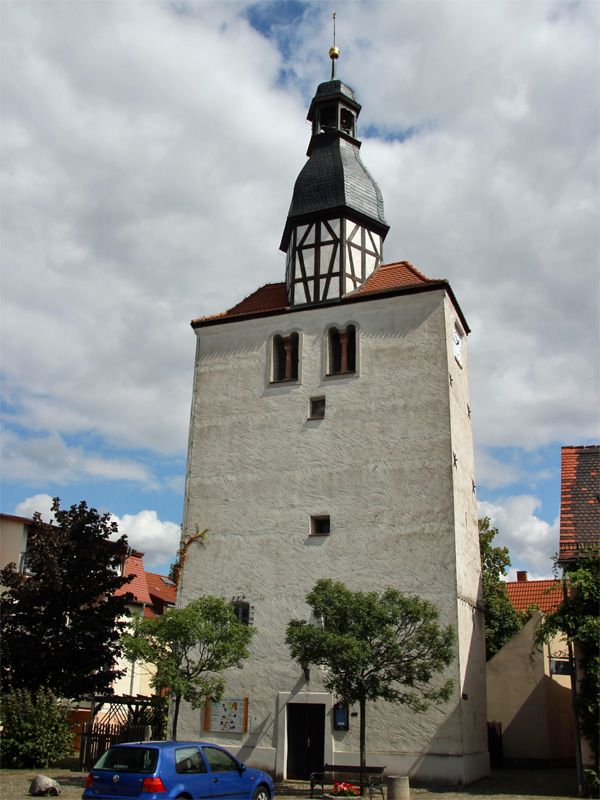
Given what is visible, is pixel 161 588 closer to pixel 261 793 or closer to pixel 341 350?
pixel 341 350

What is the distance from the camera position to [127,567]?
41.0m

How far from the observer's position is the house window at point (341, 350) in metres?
25.0

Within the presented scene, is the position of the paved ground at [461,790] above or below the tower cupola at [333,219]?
below

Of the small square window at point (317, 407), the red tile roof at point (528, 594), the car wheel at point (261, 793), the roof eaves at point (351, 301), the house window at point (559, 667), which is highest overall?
the roof eaves at point (351, 301)

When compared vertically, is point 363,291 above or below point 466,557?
above

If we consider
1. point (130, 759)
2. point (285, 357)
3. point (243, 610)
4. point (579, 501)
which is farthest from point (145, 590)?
point (130, 759)

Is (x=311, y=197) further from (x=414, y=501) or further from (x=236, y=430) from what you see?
(x=414, y=501)

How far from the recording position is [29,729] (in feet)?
71.1

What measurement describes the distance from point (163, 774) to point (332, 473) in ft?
42.7

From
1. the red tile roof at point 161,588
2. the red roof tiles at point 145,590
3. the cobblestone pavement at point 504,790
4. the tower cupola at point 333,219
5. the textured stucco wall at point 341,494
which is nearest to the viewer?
the cobblestone pavement at point 504,790

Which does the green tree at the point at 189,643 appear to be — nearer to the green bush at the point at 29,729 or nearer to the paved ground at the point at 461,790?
the paved ground at the point at 461,790

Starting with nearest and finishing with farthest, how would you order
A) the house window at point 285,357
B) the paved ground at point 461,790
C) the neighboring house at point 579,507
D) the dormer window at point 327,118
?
the paved ground at point 461,790 < the neighboring house at point 579,507 < the house window at point 285,357 < the dormer window at point 327,118

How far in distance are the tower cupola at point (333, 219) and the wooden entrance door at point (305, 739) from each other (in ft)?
40.9

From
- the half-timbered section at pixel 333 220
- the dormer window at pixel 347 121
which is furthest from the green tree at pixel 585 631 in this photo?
the dormer window at pixel 347 121
